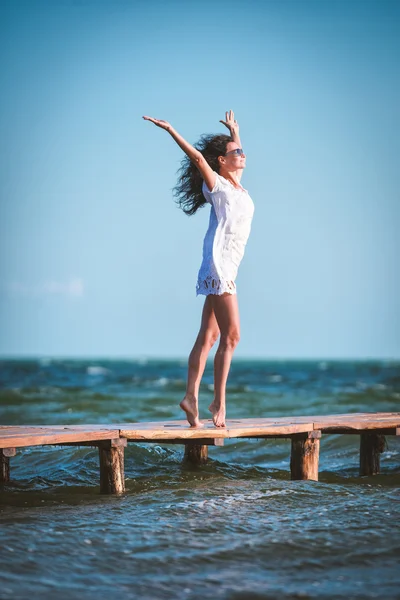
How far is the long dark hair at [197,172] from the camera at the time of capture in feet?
27.1

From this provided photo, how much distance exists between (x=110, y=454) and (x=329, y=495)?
2.11 m

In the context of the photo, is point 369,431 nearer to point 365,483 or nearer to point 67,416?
point 365,483

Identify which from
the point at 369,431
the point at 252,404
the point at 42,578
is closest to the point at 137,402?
the point at 252,404

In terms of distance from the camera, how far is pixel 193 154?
7.64 meters

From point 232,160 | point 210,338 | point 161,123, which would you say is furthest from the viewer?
point 210,338

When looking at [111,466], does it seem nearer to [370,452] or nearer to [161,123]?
[161,123]

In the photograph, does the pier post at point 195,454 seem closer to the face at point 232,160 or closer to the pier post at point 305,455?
the pier post at point 305,455

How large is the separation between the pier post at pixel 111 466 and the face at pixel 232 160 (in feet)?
8.98

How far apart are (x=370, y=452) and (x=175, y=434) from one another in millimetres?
4092

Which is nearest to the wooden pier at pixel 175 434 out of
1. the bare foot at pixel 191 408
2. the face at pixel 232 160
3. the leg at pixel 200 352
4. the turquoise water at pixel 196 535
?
the bare foot at pixel 191 408

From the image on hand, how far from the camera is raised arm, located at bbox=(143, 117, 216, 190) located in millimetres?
7473

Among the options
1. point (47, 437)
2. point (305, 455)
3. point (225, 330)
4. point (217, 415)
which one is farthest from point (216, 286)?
point (305, 455)

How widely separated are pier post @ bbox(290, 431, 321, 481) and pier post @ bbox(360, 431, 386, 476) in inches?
73.7

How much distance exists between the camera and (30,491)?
31.6 ft
